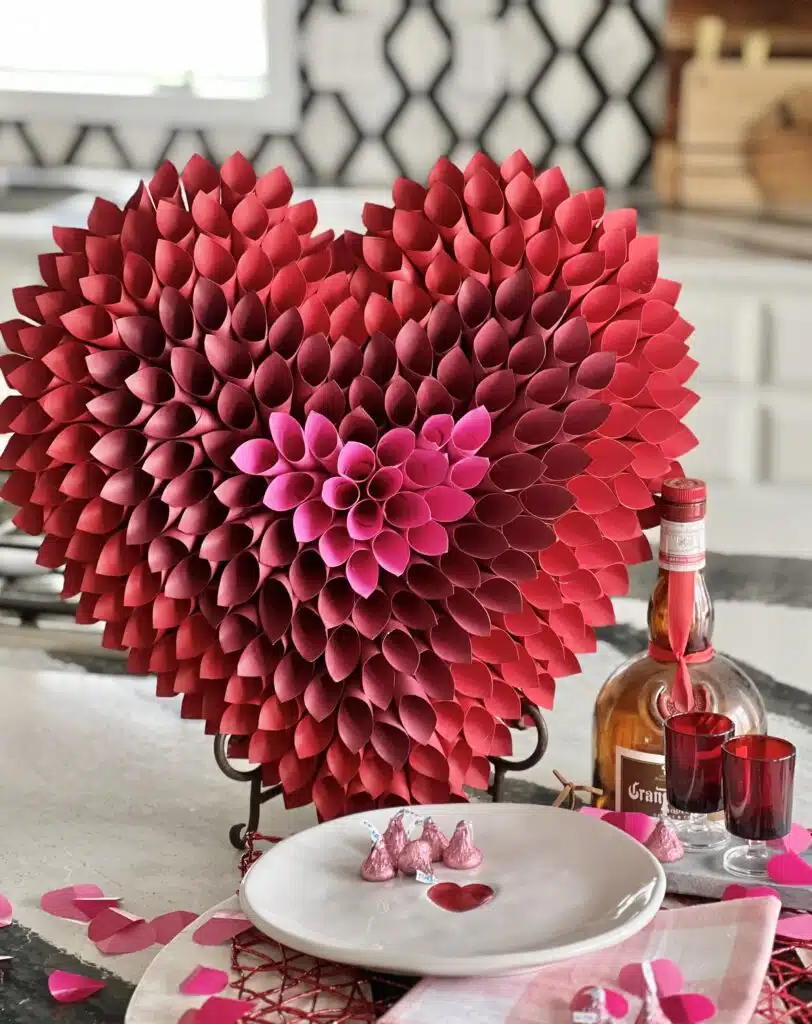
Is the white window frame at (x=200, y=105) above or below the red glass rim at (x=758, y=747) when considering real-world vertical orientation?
above

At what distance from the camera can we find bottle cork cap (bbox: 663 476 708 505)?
78 centimetres

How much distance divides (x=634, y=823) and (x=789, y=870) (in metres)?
0.09

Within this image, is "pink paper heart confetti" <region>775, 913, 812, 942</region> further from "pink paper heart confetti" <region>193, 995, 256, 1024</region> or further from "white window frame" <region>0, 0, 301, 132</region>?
"white window frame" <region>0, 0, 301, 132</region>

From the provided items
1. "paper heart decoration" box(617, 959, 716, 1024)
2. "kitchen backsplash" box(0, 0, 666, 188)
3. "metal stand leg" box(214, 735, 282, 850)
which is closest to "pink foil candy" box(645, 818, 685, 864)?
"paper heart decoration" box(617, 959, 716, 1024)

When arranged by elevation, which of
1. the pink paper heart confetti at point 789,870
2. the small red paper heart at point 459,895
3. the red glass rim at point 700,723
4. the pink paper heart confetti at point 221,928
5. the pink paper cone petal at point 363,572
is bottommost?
the pink paper heart confetti at point 221,928

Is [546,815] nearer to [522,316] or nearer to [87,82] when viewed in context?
[522,316]

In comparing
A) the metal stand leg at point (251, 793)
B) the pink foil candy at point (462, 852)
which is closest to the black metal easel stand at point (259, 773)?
the metal stand leg at point (251, 793)

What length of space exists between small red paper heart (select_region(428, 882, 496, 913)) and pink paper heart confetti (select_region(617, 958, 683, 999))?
93 millimetres

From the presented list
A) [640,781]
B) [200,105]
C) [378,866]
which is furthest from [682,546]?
[200,105]

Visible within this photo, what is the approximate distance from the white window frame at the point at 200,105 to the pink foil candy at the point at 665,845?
2494mm

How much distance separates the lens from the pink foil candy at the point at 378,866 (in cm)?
73

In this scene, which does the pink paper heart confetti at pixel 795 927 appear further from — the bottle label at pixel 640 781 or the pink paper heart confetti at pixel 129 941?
the pink paper heart confetti at pixel 129 941

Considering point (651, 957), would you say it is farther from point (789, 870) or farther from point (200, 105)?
point (200, 105)

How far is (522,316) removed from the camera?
78 cm
